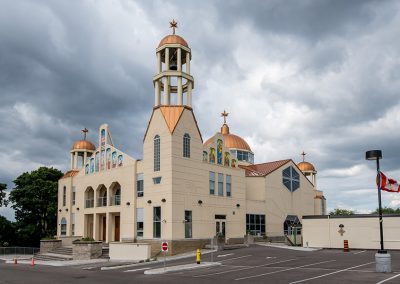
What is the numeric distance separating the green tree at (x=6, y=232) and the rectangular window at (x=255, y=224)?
2771cm

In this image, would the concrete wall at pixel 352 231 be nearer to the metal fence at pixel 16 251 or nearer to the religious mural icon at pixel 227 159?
the religious mural icon at pixel 227 159

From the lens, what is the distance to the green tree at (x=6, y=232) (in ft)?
169

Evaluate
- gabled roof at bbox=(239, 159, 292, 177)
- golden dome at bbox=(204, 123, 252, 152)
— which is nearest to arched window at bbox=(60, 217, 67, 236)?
gabled roof at bbox=(239, 159, 292, 177)

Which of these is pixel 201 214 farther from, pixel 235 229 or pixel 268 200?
pixel 268 200

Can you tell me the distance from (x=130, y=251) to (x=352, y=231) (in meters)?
19.6

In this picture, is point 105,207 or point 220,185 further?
point 105,207

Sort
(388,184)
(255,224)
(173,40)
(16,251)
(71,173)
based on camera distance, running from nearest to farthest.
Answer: (388,184) → (173,40) → (255,224) → (16,251) → (71,173)

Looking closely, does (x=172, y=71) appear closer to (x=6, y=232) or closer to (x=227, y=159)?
(x=227, y=159)

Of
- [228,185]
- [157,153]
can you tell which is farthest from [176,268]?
[228,185]

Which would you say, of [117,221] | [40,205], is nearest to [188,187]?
[117,221]

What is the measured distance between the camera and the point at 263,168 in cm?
5128

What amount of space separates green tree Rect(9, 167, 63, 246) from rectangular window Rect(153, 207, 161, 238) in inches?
828

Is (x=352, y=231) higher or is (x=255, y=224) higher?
(x=255, y=224)

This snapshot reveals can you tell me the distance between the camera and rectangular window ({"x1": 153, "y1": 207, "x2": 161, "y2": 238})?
38.2 meters
